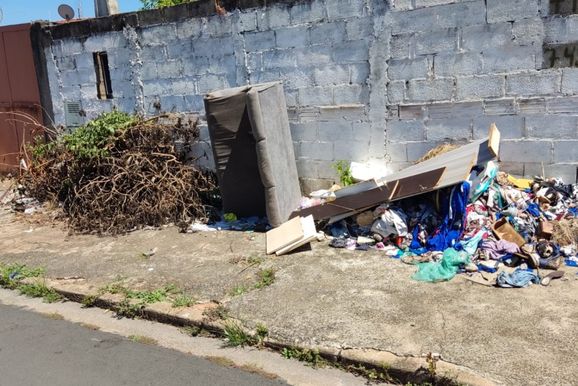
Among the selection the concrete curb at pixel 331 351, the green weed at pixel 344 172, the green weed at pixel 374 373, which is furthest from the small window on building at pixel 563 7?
the green weed at pixel 374 373

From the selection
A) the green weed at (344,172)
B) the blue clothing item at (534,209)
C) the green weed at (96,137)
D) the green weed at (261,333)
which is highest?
the green weed at (96,137)

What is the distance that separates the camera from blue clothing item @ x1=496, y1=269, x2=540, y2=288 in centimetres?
425

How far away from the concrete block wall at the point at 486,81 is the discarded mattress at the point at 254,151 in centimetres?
138

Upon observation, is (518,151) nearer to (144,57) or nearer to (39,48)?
(144,57)

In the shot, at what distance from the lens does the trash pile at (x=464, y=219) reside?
15.3ft

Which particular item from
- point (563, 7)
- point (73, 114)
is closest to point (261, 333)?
point (563, 7)

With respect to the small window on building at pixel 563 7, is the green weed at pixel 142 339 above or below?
below

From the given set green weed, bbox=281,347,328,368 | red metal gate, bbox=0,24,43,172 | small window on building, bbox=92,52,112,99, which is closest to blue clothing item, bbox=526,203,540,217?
green weed, bbox=281,347,328,368

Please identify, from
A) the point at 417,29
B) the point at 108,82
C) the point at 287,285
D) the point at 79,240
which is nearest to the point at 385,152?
the point at 417,29

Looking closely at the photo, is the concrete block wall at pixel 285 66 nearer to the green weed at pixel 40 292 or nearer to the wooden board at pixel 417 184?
the wooden board at pixel 417 184

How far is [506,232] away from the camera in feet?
16.2

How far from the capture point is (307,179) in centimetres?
688

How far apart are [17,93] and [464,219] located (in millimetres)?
8785

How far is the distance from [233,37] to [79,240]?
3.33 meters
